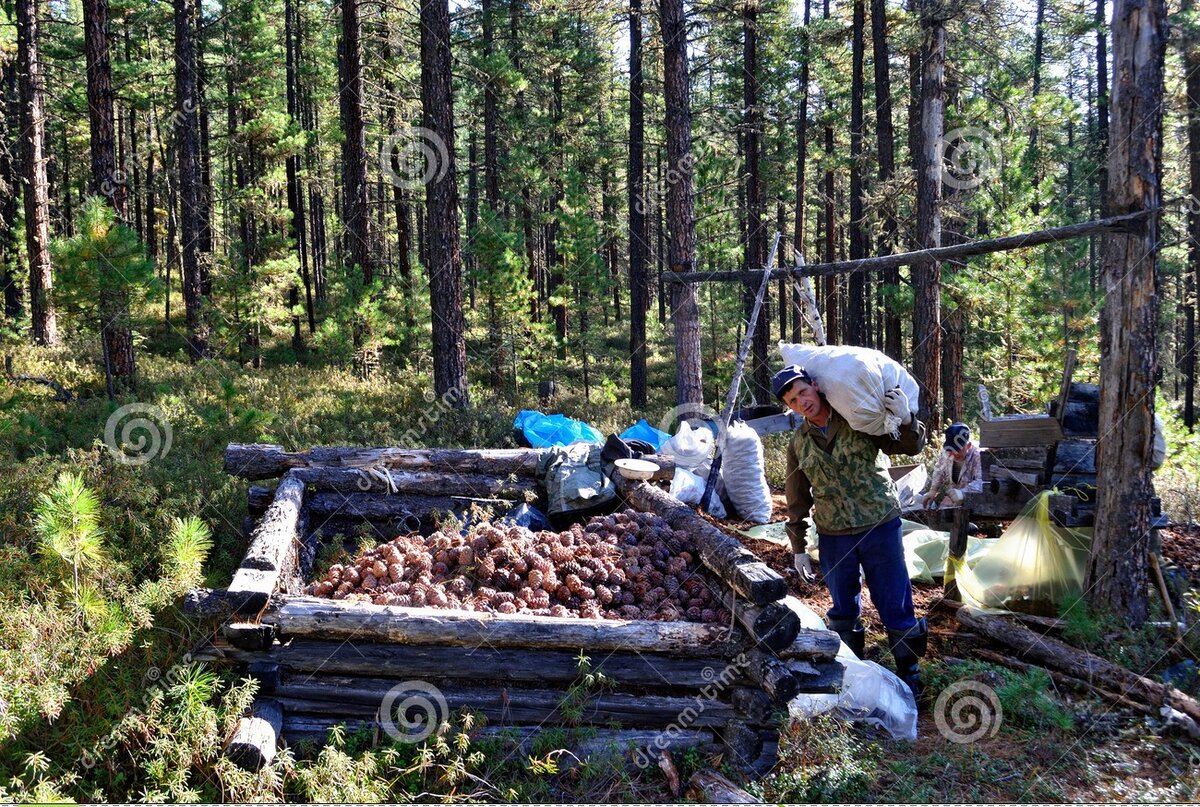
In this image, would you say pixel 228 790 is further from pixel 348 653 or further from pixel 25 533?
pixel 25 533

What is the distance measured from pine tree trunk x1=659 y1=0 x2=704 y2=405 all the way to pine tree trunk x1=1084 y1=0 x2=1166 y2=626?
5.87m

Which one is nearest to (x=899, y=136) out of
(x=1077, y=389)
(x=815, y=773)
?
(x=1077, y=389)

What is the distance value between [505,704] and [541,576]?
3.37 ft

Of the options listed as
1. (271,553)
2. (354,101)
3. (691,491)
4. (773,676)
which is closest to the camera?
(773,676)

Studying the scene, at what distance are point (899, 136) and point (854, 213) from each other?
24.9 ft

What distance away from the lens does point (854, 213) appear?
2406 centimetres

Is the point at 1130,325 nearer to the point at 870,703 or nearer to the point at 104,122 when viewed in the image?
the point at 870,703

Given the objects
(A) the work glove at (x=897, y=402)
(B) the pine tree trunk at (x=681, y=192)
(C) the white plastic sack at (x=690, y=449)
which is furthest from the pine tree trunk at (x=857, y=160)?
(A) the work glove at (x=897, y=402)

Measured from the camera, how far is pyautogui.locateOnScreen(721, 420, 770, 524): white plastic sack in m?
8.41

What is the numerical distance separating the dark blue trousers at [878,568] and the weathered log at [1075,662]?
1172 mm

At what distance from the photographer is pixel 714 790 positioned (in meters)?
4.12

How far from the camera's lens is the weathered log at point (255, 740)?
12.9 ft

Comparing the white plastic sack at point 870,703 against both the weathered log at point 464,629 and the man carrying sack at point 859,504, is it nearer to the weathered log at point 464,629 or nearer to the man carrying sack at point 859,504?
the man carrying sack at point 859,504

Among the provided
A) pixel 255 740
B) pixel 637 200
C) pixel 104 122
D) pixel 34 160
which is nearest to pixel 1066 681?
pixel 255 740
